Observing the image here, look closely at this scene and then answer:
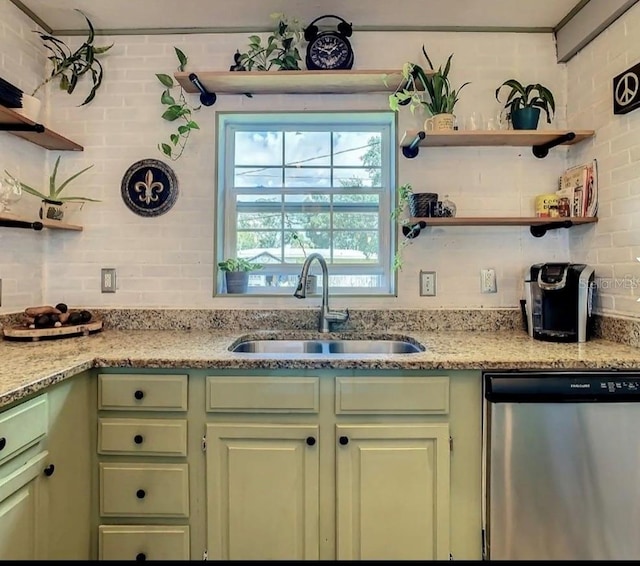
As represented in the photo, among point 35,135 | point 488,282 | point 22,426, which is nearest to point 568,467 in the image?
point 488,282

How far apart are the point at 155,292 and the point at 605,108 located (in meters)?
2.29

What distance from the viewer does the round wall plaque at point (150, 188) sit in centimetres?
216

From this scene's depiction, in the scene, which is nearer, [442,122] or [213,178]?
[442,122]

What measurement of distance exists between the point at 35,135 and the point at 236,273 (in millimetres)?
1105

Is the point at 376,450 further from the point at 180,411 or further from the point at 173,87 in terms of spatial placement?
the point at 173,87

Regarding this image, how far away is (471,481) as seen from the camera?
1.48 metres

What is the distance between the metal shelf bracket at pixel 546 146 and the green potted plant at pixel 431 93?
480 mm

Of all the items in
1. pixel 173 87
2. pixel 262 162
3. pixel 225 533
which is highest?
pixel 173 87

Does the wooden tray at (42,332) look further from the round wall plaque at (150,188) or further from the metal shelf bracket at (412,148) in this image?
the metal shelf bracket at (412,148)

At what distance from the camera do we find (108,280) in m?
2.17

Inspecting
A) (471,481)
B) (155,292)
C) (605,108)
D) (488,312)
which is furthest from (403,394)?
(605,108)

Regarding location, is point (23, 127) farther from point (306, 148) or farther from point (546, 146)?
point (546, 146)

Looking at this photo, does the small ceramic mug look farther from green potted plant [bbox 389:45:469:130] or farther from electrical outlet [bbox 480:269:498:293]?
electrical outlet [bbox 480:269:498:293]

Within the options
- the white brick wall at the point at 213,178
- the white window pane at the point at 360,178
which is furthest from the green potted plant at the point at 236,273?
the white window pane at the point at 360,178
